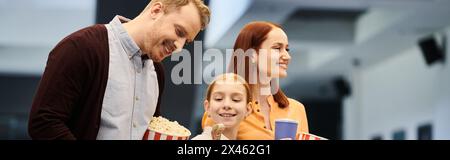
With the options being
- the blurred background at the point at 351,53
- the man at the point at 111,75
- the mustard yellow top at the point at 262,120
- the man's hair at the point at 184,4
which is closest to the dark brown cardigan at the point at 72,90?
the man at the point at 111,75

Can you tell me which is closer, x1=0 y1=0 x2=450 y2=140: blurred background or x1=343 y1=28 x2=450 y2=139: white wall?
x1=0 y1=0 x2=450 y2=140: blurred background

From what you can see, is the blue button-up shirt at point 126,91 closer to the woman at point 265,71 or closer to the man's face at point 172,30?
the man's face at point 172,30

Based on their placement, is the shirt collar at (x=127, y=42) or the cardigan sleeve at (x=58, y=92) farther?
the shirt collar at (x=127, y=42)

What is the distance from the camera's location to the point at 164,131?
4.07ft

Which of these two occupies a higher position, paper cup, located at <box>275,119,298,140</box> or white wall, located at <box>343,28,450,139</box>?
white wall, located at <box>343,28,450,139</box>

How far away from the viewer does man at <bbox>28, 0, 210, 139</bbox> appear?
3.89ft

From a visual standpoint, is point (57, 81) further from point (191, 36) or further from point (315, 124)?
point (315, 124)

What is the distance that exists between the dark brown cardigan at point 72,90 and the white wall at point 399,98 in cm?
530

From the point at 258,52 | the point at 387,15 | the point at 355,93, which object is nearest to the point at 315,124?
the point at 355,93

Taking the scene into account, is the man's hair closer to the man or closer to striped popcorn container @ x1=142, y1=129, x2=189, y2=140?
the man

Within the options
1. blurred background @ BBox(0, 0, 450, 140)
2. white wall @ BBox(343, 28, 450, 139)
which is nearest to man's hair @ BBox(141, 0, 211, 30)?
blurred background @ BBox(0, 0, 450, 140)

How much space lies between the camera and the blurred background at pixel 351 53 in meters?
5.90

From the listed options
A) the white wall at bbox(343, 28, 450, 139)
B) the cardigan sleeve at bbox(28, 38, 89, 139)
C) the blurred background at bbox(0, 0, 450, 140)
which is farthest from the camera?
the white wall at bbox(343, 28, 450, 139)

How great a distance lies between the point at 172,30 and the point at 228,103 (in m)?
0.14
